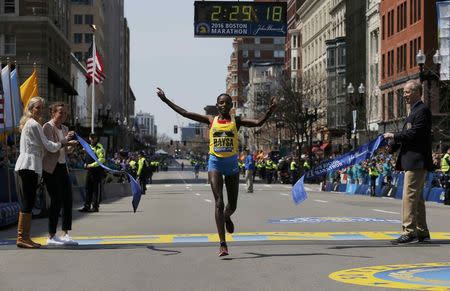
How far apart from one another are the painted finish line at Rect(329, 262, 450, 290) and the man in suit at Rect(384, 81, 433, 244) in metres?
2.15

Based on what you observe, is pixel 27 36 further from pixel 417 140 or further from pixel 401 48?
pixel 417 140

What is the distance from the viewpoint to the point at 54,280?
28.9ft

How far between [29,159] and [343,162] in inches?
197

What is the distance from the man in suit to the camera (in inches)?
466

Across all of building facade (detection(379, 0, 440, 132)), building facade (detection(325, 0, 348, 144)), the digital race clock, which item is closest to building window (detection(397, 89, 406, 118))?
building facade (detection(379, 0, 440, 132))

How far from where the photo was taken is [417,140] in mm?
11852

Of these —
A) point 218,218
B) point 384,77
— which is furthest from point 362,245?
point 384,77

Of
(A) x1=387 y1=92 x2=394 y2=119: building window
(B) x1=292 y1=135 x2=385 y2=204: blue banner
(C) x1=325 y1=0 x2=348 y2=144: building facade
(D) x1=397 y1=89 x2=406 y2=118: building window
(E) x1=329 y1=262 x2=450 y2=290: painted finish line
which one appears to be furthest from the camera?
(C) x1=325 y1=0 x2=348 y2=144: building facade

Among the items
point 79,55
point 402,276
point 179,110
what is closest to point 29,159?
point 179,110

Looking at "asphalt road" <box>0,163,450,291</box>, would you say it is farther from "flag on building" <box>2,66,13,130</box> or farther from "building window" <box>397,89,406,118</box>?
"building window" <box>397,89,406,118</box>

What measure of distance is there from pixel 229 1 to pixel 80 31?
9535 cm

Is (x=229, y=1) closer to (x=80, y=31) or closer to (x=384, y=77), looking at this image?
(x=384, y=77)

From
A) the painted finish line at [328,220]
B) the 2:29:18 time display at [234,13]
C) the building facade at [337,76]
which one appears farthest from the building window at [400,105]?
the painted finish line at [328,220]

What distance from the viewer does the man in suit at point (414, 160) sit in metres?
11.8
